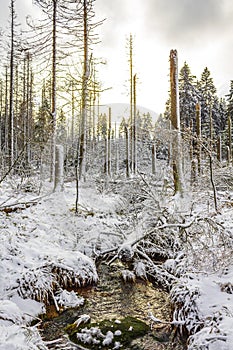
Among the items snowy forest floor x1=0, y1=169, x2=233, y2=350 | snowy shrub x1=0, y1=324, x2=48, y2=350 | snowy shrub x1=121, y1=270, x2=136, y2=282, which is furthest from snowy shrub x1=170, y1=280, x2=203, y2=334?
snowy shrub x1=0, y1=324, x2=48, y2=350

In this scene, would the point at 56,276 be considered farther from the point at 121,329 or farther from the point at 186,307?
the point at 186,307

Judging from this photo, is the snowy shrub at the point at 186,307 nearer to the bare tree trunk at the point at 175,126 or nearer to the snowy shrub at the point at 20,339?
the snowy shrub at the point at 20,339

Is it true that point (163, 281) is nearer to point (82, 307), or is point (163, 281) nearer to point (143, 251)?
point (143, 251)

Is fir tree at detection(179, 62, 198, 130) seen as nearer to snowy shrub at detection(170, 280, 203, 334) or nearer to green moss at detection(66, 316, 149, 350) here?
snowy shrub at detection(170, 280, 203, 334)

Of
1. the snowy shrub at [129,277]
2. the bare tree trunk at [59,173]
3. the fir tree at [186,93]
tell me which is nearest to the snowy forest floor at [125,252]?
the snowy shrub at [129,277]

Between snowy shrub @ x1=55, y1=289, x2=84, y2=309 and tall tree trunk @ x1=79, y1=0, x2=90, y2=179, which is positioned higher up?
tall tree trunk @ x1=79, y1=0, x2=90, y2=179

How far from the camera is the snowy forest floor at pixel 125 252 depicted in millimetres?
4254

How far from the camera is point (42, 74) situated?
15.0 m

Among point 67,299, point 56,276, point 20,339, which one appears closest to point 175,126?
point 56,276

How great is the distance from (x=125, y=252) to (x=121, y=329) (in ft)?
10.2

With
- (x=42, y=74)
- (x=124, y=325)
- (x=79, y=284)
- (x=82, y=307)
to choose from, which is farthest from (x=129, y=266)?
(x=42, y=74)

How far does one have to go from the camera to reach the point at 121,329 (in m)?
4.78

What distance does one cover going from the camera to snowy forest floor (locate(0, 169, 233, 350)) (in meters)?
4.25

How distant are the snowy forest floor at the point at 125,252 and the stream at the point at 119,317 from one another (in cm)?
26
